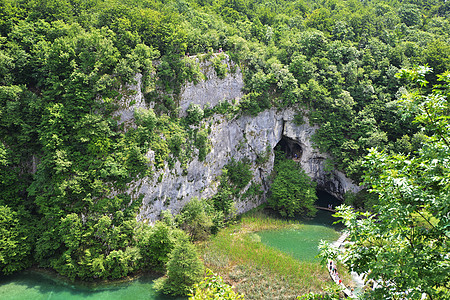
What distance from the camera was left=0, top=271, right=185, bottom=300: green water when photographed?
794 inches

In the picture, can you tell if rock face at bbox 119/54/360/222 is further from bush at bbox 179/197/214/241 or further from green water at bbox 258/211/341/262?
green water at bbox 258/211/341/262

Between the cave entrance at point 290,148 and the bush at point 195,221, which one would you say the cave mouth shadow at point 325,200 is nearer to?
the cave entrance at point 290,148

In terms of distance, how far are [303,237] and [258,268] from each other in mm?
8510

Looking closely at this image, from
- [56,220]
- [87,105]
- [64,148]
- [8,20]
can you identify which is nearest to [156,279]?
[56,220]

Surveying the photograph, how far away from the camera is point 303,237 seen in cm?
3045

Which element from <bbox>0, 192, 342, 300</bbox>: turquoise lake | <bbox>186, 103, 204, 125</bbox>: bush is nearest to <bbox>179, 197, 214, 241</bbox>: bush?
<bbox>0, 192, 342, 300</bbox>: turquoise lake

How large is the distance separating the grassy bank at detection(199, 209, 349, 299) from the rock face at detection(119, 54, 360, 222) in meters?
5.69

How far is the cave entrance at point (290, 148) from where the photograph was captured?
41.9 meters

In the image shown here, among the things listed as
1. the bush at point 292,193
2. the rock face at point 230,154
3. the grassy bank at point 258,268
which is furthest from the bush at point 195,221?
the bush at point 292,193

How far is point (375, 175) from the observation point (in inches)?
281

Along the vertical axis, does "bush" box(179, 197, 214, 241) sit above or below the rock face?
below

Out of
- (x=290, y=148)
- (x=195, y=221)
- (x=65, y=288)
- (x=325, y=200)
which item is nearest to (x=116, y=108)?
(x=195, y=221)

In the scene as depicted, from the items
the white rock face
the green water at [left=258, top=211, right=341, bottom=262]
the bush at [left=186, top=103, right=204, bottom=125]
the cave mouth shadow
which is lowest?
the green water at [left=258, top=211, right=341, bottom=262]

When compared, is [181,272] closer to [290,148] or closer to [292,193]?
[292,193]
